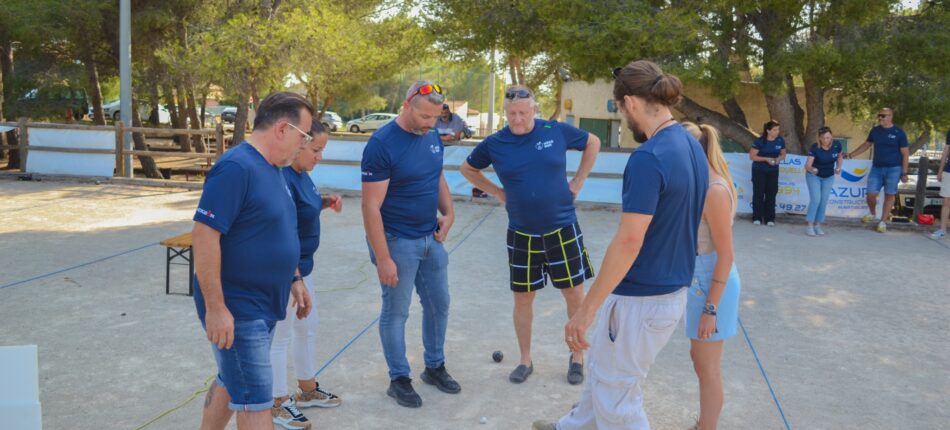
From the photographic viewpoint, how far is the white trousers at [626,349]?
303 centimetres

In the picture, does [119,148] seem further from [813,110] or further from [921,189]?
[921,189]

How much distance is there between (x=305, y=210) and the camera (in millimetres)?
3961

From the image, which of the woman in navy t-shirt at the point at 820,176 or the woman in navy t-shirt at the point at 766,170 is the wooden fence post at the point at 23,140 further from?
the woman in navy t-shirt at the point at 820,176

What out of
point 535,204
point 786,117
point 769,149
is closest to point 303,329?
point 535,204

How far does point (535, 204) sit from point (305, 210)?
1376 mm

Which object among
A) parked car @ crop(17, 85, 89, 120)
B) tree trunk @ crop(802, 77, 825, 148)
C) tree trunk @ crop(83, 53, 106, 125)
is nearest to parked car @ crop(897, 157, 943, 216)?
tree trunk @ crop(802, 77, 825, 148)

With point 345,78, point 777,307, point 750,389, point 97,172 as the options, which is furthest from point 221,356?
point 345,78

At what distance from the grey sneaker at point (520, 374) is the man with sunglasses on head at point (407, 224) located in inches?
15.9

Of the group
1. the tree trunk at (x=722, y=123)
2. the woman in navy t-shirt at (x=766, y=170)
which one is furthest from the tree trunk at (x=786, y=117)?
the woman in navy t-shirt at (x=766, y=170)

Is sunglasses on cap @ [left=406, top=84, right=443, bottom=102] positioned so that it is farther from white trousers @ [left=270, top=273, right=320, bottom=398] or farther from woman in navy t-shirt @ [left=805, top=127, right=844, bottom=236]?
woman in navy t-shirt @ [left=805, top=127, right=844, bottom=236]

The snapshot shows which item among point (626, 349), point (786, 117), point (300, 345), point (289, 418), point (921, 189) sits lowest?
point (289, 418)

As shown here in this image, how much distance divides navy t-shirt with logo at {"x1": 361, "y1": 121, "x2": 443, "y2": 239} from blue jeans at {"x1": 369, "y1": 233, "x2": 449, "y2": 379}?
90 millimetres

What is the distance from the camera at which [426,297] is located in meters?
4.56

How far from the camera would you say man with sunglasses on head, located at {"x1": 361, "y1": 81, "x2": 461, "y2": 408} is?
4156mm
